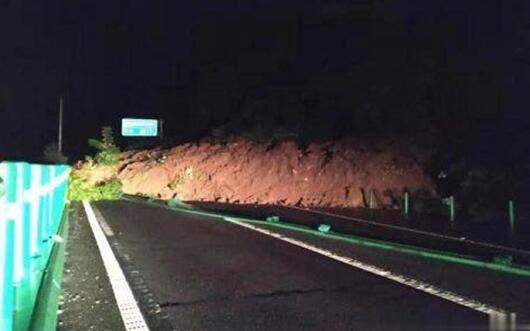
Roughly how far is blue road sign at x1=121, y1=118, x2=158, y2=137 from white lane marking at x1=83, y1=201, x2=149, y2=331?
30633 mm

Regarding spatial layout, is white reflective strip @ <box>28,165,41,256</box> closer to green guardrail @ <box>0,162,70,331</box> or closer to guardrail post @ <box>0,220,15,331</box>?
green guardrail @ <box>0,162,70,331</box>

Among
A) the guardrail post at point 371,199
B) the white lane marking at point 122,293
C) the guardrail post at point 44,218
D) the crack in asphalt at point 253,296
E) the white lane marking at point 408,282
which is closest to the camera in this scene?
the white lane marking at point 122,293

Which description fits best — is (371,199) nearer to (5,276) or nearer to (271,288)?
(271,288)

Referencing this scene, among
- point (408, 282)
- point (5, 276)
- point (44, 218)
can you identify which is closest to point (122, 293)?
point (44, 218)

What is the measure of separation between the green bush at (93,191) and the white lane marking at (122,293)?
1627cm

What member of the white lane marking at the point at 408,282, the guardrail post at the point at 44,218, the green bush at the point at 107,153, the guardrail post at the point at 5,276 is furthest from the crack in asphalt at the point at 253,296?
the green bush at the point at 107,153

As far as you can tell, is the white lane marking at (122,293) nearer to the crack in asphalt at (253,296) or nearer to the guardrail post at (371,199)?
the crack in asphalt at (253,296)

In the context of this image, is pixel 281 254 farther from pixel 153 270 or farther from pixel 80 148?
pixel 80 148

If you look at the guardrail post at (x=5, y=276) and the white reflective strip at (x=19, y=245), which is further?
the white reflective strip at (x=19, y=245)

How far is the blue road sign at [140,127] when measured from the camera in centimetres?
4269

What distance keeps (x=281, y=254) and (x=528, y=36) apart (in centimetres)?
2355

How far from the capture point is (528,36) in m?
29.6

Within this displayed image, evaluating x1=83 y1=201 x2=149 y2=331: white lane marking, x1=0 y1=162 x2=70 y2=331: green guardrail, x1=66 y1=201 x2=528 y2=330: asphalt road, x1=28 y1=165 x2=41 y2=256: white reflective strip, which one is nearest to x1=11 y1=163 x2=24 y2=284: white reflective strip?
x1=0 y1=162 x2=70 y2=331: green guardrail

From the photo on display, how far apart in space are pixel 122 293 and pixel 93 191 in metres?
22.5
